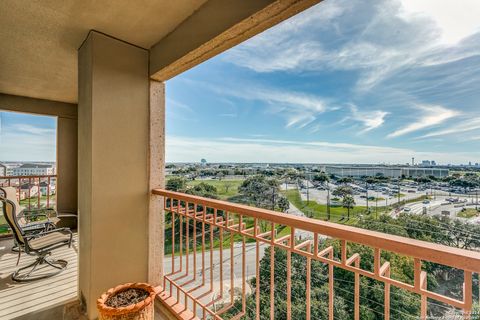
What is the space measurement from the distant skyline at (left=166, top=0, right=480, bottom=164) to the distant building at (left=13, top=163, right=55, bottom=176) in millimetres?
2577

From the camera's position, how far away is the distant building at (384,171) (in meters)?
1.94

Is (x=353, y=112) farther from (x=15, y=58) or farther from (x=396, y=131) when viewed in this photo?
(x=15, y=58)

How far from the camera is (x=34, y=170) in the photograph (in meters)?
4.36

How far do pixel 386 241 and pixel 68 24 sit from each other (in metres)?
2.68

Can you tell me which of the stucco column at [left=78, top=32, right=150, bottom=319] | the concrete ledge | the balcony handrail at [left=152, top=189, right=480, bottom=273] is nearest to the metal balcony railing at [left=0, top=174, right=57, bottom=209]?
the stucco column at [left=78, top=32, right=150, bottom=319]

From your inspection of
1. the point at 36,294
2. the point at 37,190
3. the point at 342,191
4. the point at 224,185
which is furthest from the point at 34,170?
the point at 342,191

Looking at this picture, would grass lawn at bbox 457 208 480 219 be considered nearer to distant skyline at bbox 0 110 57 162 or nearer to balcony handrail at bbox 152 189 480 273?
balcony handrail at bbox 152 189 480 273

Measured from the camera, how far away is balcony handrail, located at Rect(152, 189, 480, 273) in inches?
26.6

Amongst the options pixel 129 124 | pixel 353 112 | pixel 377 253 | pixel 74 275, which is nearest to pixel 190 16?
pixel 129 124

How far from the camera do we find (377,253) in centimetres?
88

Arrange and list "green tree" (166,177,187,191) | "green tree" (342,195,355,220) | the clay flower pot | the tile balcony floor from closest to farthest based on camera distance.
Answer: the clay flower pot → the tile balcony floor → "green tree" (166,177,187,191) → "green tree" (342,195,355,220)

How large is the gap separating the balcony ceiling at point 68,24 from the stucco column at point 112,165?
155 millimetres

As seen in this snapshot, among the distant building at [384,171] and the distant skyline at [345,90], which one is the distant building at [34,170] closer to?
the distant skyline at [345,90]

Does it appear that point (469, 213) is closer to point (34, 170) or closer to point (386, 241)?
point (386, 241)
